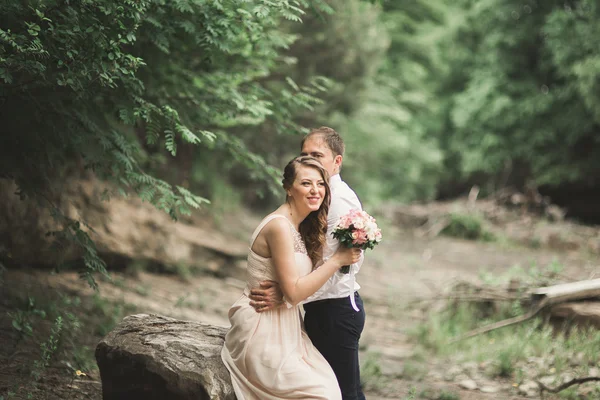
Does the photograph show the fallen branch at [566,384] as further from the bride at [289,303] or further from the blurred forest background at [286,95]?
the blurred forest background at [286,95]

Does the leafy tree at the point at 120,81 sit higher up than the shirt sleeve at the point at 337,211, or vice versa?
the leafy tree at the point at 120,81

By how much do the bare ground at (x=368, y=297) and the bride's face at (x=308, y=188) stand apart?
7.58 feet

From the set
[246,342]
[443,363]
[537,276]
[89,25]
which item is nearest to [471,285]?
[537,276]

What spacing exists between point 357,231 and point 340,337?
2.73ft

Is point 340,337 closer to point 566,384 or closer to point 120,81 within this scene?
point 566,384

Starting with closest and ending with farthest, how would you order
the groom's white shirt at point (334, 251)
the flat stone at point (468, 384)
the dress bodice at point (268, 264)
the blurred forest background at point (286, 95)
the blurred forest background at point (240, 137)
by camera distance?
the dress bodice at point (268, 264) < the groom's white shirt at point (334, 251) < the blurred forest background at point (286, 95) < the blurred forest background at point (240, 137) < the flat stone at point (468, 384)

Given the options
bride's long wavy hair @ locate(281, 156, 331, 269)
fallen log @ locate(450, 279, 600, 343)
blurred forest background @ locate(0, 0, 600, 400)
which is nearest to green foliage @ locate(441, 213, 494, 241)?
blurred forest background @ locate(0, 0, 600, 400)

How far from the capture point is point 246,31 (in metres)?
5.19

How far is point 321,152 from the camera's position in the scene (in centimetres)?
389

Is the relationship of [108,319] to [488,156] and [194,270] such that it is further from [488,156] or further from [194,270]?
[488,156]

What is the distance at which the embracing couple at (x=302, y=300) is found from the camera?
134 inches

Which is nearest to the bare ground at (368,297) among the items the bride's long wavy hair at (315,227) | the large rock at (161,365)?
the large rock at (161,365)

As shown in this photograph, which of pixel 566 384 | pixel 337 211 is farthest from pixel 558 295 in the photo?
pixel 337 211

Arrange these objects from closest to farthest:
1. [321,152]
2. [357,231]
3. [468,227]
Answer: [357,231], [321,152], [468,227]
